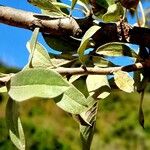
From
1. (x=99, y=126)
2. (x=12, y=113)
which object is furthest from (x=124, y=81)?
(x=99, y=126)

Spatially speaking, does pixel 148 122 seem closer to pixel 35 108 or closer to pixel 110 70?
pixel 35 108

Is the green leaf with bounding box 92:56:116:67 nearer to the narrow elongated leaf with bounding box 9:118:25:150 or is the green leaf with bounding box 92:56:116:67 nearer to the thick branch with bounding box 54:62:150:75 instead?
the thick branch with bounding box 54:62:150:75

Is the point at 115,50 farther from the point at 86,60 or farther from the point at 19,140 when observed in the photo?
the point at 19,140

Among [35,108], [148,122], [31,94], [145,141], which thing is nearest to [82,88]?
[31,94]

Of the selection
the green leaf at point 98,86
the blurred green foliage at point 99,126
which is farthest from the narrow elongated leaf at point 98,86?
the blurred green foliage at point 99,126

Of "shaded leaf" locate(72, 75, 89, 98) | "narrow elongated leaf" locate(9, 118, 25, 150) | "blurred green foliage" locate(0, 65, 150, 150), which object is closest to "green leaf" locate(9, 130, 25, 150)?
"narrow elongated leaf" locate(9, 118, 25, 150)
